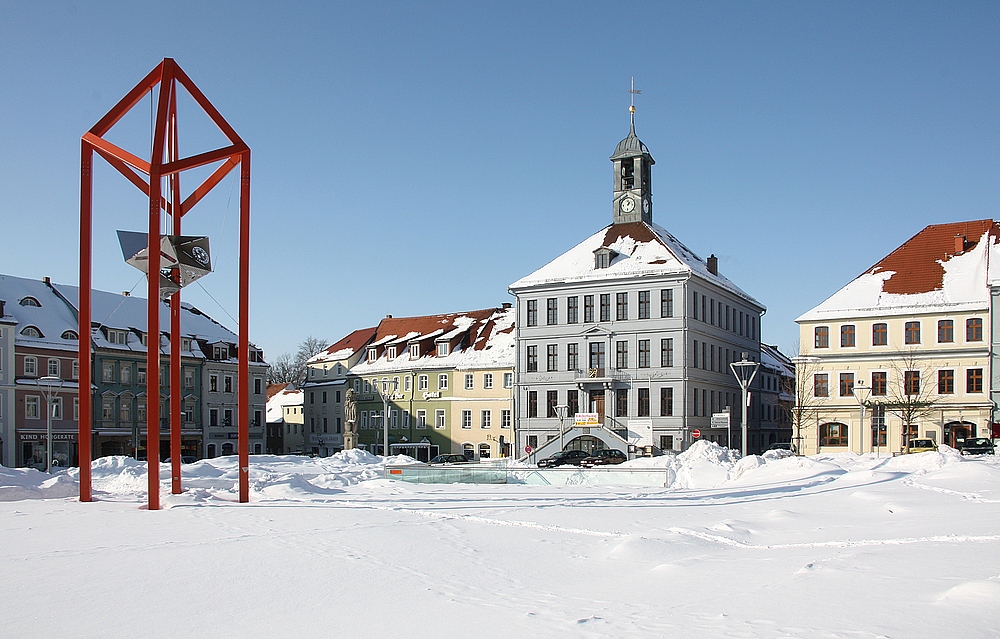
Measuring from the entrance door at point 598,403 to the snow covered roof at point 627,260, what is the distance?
23.6ft

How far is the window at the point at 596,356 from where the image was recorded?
59719mm

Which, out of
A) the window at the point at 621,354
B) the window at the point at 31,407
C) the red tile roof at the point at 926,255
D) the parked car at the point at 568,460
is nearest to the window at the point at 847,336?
the red tile roof at the point at 926,255

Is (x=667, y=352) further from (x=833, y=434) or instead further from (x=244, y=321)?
(x=244, y=321)

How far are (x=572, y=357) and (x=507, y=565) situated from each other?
46.4 meters

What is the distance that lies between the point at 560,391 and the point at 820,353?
52.5 ft

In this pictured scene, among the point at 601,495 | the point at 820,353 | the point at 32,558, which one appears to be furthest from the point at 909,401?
the point at 32,558

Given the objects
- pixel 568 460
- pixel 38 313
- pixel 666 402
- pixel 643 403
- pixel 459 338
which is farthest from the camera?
pixel 459 338

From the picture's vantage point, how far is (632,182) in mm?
64000

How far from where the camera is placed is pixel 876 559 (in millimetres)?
13266

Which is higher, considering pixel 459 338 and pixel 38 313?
pixel 38 313

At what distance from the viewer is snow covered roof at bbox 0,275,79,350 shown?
195 ft

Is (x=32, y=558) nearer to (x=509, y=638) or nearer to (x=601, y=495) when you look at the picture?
(x=509, y=638)

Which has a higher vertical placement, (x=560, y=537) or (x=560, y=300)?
(x=560, y=300)

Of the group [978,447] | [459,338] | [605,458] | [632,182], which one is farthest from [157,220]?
[459,338]
